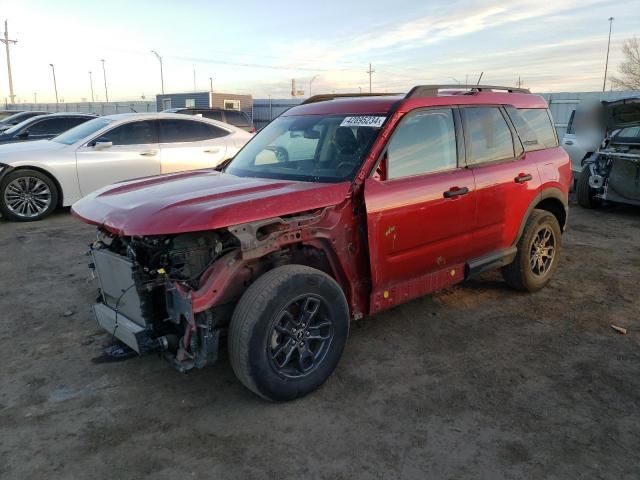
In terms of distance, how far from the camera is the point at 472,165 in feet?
13.9

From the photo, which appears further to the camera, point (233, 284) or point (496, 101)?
point (496, 101)

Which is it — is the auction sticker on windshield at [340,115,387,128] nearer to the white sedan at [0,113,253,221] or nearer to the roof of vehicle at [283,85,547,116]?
the roof of vehicle at [283,85,547,116]

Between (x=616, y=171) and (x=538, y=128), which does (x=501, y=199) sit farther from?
(x=616, y=171)

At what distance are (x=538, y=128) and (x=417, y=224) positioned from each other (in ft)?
7.15

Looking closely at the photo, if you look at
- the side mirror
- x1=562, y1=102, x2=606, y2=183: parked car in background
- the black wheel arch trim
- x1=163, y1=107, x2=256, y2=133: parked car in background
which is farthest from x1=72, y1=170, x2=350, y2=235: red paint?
x1=163, y1=107, x2=256, y2=133: parked car in background

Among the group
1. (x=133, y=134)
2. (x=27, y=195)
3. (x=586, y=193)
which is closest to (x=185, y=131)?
(x=133, y=134)

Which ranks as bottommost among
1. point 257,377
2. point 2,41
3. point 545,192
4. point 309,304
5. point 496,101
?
point 257,377

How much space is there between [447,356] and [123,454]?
7.52ft

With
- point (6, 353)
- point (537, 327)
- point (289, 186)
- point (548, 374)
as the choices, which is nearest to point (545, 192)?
point (537, 327)

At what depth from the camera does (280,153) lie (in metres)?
4.29

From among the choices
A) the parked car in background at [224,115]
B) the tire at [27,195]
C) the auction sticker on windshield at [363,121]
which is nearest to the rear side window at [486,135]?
the auction sticker on windshield at [363,121]

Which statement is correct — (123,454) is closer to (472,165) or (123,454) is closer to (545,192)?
(472,165)

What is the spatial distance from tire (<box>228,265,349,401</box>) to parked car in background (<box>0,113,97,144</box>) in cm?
991

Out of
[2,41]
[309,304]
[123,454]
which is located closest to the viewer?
[123,454]
